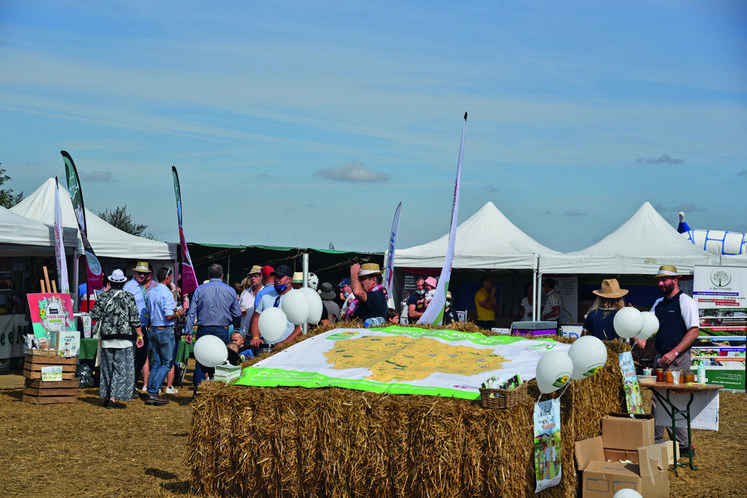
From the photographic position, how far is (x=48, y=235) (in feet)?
38.5

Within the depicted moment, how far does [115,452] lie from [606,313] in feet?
16.4

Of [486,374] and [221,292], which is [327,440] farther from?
[221,292]

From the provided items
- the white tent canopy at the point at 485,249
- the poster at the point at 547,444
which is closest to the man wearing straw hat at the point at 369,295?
the poster at the point at 547,444

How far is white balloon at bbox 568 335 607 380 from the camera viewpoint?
4.65 m

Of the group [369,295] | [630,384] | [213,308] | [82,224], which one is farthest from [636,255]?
[82,224]

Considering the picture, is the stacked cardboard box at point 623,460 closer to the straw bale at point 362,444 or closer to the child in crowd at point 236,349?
the straw bale at point 362,444

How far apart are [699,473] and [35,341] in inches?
335

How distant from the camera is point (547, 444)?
4500 mm

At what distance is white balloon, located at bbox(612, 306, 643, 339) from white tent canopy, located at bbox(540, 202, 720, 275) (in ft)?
25.1

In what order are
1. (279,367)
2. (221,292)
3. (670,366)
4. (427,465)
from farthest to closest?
(221,292), (670,366), (279,367), (427,465)

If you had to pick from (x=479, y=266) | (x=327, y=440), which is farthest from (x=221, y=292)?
(x=479, y=266)

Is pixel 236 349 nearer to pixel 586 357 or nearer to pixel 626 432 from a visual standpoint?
pixel 626 432

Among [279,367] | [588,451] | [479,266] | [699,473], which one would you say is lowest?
[699,473]

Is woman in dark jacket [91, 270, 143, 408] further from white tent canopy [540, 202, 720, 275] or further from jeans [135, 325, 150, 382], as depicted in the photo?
white tent canopy [540, 202, 720, 275]
